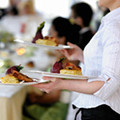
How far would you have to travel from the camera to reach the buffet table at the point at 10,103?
1.48 meters

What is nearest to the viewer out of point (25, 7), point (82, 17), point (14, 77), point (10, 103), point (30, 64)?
point (14, 77)

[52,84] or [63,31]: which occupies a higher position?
[52,84]

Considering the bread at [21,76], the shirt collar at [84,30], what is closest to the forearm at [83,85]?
the bread at [21,76]

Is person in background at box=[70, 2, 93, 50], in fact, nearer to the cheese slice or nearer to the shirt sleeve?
the cheese slice

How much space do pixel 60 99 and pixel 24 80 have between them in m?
1.39

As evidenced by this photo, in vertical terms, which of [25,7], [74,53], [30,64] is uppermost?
[74,53]

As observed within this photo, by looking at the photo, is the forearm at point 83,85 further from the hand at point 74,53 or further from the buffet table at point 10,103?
the buffet table at point 10,103

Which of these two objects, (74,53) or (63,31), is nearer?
(74,53)

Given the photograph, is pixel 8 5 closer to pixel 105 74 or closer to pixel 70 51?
pixel 70 51

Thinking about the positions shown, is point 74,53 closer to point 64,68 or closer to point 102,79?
point 64,68

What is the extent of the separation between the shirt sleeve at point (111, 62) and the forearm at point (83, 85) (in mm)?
15

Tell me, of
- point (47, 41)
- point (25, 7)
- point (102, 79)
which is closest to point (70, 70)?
point (102, 79)

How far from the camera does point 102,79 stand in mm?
803

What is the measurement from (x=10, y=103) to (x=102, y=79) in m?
0.90
